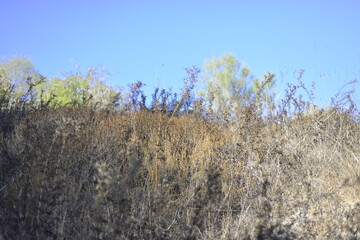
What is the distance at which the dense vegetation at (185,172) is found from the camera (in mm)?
2777

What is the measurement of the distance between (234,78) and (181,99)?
20189 mm

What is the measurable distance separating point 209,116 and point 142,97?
6.71 ft

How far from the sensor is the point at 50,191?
2.51 m

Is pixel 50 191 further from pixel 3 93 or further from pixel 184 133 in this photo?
pixel 3 93

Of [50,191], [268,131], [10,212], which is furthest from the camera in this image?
[268,131]

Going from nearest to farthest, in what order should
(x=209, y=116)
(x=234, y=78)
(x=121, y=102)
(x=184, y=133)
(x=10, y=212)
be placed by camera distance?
(x=10, y=212) < (x=184, y=133) < (x=209, y=116) < (x=121, y=102) < (x=234, y=78)

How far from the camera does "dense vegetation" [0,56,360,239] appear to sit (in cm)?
278

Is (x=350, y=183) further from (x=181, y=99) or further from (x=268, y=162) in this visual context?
(x=181, y=99)

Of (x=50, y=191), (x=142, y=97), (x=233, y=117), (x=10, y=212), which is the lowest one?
(x=10, y=212)

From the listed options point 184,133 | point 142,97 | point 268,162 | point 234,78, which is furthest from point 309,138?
point 234,78

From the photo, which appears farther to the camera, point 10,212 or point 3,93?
point 3,93

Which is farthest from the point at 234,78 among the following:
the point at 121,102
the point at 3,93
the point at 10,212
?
the point at 10,212

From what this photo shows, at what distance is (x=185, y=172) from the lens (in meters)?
5.09

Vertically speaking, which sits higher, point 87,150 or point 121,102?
point 121,102
